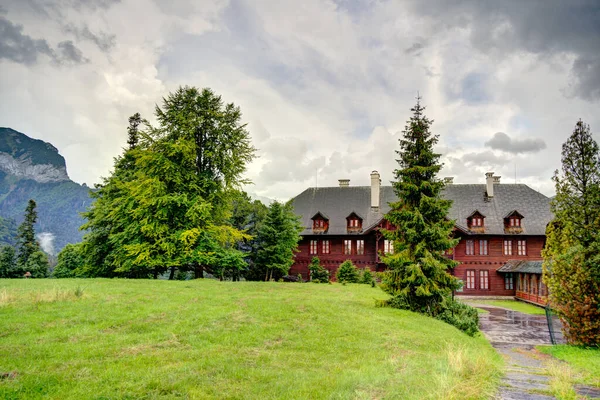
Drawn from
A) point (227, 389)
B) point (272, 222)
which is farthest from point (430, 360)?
point (272, 222)

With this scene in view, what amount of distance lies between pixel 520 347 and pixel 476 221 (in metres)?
25.6

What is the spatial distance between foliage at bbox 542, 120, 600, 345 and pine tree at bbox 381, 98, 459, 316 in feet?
14.0

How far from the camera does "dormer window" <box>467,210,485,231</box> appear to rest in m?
40.1

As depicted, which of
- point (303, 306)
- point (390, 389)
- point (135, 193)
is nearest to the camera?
point (390, 389)

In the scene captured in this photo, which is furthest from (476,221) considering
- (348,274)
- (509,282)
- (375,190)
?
(348,274)

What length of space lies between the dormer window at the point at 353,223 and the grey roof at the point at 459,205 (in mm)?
525

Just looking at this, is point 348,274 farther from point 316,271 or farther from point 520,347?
point 520,347

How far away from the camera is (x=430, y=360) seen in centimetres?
1009

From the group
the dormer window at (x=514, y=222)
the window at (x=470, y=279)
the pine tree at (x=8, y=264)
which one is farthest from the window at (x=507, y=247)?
the pine tree at (x=8, y=264)

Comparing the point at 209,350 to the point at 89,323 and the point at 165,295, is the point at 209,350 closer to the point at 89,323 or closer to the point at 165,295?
the point at 89,323

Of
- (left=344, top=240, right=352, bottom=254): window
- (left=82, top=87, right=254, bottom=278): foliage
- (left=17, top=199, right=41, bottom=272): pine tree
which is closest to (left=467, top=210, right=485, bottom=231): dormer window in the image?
(left=344, top=240, right=352, bottom=254): window

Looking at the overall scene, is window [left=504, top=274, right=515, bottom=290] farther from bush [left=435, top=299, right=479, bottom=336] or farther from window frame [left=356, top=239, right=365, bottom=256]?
bush [left=435, top=299, right=479, bottom=336]

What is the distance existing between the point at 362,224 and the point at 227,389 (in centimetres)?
3626

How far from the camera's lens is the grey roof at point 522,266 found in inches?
1275
